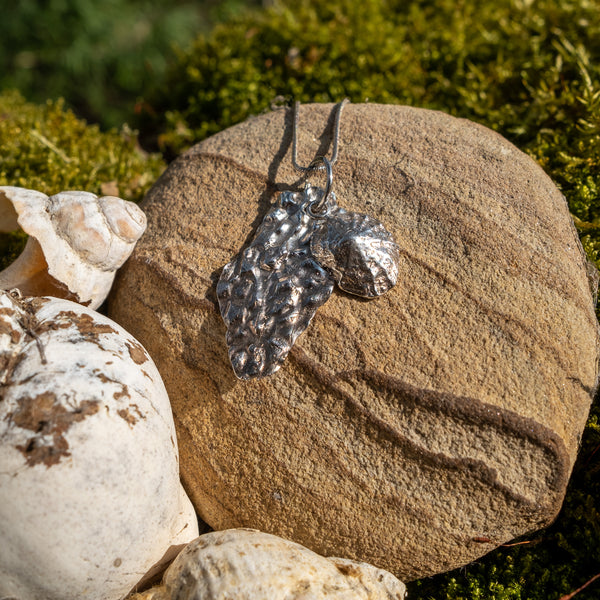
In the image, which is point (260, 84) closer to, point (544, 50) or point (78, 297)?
point (544, 50)

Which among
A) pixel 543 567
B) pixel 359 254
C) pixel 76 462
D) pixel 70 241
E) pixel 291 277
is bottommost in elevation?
pixel 543 567

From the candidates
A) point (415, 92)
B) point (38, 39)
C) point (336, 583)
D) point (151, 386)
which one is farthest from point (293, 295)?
point (38, 39)

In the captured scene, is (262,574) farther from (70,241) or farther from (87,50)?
(87,50)

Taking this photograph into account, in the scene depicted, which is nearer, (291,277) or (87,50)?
(291,277)

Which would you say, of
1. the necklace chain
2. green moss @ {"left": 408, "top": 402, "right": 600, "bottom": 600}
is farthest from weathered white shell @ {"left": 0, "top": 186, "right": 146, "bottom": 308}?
green moss @ {"left": 408, "top": 402, "right": 600, "bottom": 600}

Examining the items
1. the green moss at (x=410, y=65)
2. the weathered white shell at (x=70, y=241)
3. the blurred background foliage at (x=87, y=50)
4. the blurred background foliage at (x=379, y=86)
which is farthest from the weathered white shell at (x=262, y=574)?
the blurred background foliage at (x=87, y=50)

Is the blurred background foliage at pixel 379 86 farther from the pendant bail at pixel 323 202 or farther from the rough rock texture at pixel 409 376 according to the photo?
the pendant bail at pixel 323 202

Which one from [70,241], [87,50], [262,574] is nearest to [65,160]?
[70,241]

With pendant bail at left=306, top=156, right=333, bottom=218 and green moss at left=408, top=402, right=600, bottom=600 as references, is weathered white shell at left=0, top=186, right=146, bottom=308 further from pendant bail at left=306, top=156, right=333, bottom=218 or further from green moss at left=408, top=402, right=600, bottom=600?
green moss at left=408, top=402, right=600, bottom=600
